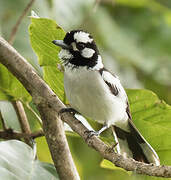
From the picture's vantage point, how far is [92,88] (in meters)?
2.39

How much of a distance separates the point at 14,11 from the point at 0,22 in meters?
0.14

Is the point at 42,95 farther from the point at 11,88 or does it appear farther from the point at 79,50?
the point at 79,50

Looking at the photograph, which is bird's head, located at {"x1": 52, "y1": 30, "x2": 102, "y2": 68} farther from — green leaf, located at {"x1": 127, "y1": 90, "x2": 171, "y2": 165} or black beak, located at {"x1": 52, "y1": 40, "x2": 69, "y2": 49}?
green leaf, located at {"x1": 127, "y1": 90, "x2": 171, "y2": 165}

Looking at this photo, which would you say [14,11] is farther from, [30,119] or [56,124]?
[56,124]

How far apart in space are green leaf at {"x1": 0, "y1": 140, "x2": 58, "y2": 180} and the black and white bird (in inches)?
15.9

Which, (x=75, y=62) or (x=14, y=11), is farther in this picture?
(x=14, y=11)

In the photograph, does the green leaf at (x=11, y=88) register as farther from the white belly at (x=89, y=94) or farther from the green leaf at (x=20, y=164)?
the green leaf at (x=20, y=164)

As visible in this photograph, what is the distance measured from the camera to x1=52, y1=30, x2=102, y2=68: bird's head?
2395 millimetres

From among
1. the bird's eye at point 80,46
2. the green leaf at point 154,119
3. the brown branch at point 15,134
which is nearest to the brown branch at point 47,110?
the brown branch at point 15,134

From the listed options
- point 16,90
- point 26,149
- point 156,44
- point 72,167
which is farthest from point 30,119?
point 156,44

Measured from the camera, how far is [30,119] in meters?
2.69

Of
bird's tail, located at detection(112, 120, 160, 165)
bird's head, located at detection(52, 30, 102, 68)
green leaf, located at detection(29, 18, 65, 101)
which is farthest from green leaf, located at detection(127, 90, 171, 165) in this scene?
green leaf, located at detection(29, 18, 65, 101)

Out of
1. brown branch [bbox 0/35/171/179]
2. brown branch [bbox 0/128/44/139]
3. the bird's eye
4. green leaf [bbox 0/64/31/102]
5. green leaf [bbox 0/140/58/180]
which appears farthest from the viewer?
the bird's eye

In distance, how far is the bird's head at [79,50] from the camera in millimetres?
2395
